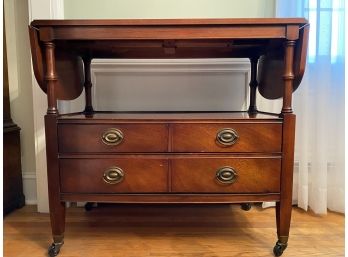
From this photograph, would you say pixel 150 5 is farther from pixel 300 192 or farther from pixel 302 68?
pixel 300 192

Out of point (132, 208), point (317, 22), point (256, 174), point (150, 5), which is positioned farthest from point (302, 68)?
point (132, 208)

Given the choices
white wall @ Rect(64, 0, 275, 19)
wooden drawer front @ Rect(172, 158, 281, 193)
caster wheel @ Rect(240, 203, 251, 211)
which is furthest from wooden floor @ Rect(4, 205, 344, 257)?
white wall @ Rect(64, 0, 275, 19)

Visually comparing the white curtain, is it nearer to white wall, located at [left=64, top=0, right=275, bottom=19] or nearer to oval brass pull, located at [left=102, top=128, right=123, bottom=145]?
white wall, located at [left=64, top=0, right=275, bottom=19]

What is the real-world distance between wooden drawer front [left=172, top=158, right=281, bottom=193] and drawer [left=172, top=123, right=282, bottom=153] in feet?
0.16

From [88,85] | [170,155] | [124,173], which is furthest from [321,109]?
[88,85]

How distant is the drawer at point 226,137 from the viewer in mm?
1194

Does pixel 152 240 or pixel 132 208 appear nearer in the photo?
pixel 152 240

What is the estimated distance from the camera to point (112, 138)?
3.94ft

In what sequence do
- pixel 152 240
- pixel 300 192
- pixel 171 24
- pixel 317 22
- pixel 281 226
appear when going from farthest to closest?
pixel 300 192 → pixel 317 22 → pixel 152 240 → pixel 281 226 → pixel 171 24

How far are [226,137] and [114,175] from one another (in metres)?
0.46

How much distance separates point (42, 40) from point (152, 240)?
3.14ft

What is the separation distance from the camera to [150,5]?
1.70 meters

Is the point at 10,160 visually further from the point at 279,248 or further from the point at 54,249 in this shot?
the point at 279,248

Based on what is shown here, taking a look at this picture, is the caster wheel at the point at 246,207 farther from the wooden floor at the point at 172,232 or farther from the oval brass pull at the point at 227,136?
the oval brass pull at the point at 227,136
